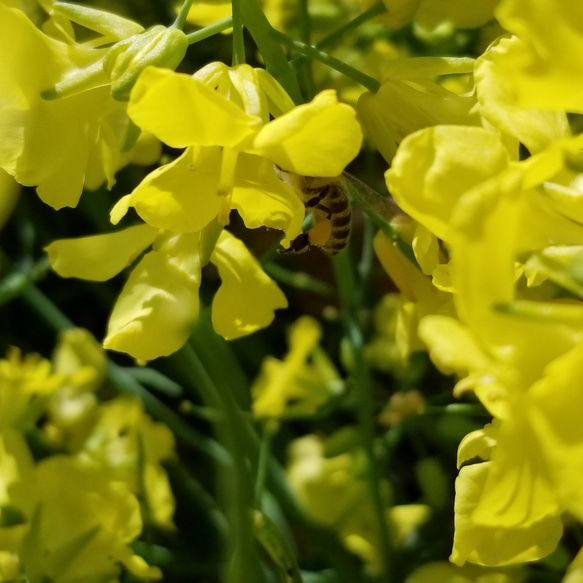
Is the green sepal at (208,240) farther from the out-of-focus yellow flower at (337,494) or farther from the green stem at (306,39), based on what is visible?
the out-of-focus yellow flower at (337,494)

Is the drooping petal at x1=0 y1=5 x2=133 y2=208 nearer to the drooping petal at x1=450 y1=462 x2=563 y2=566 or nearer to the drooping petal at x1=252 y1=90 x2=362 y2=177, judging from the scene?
the drooping petal at x1=252 y1=90 x2=362 y2=177

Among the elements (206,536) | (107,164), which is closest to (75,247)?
(107,164)

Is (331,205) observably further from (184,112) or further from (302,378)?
(302,378)

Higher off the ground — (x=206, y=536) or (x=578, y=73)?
(x=578, y=73)

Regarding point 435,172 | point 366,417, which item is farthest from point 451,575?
point 435,172

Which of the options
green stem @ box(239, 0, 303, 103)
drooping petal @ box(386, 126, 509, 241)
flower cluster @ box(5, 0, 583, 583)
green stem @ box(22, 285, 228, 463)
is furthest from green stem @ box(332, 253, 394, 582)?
drooping petal @ box(386, 126, 509, 241)

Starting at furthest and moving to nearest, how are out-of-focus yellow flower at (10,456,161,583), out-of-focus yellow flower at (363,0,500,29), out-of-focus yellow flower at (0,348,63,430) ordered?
out-of-focus yellow flower at (0,348,63,430) < out-of-focus yellow flower at (10,456,161,583) < out-of-focus yellow flower at (363,0,500,29)

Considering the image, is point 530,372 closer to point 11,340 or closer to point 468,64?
point 468,64
